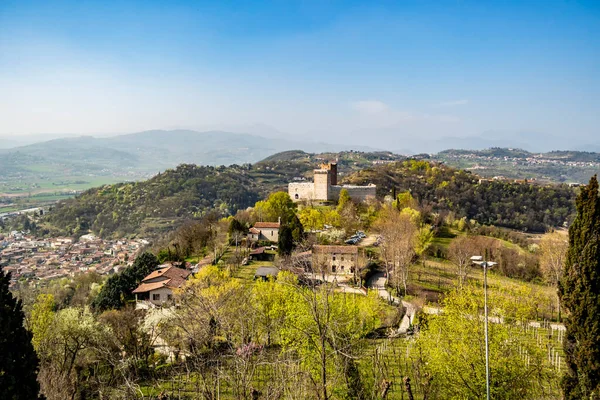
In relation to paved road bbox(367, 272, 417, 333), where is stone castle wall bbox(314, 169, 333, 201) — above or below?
above

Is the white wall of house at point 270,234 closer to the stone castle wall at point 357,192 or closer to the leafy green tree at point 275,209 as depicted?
the leafy green tree at point 275,209

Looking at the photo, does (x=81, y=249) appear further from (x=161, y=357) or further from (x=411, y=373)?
(x=411, y=373)

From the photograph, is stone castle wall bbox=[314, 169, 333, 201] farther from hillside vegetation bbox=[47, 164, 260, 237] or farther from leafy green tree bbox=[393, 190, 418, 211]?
hillside vegetation bbox=[47, 164, 260, 237]

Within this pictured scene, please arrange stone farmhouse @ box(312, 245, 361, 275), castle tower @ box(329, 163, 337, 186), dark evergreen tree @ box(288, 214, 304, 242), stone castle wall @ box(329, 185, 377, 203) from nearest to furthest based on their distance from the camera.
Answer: stone farmhouse @ box(312, 245, 361, 275) → dark evergreen tree @ box(288, 214, 304, 242) → stone castle wall @ box(329, 185, 377, 203) → castle tower @ box(329, 163, 337, 186)

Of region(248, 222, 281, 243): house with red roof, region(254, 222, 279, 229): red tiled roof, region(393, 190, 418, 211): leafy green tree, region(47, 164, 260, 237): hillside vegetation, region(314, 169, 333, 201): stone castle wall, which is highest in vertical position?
region(314, 169, 333, 201): stone castle wall

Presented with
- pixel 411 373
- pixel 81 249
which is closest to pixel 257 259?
pixel 411 373

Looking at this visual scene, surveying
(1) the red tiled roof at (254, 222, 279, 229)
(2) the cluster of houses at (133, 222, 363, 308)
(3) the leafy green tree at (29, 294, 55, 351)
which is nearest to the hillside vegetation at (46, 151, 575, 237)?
(1) the red tiled roof at (254, 222, 279, 229)

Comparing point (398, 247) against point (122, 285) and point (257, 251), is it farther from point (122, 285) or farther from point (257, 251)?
point (122, 285)

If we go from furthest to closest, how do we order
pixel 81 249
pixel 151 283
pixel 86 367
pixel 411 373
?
1. pixel 81 249
2. pixel 151 283
3. pixel 86 367
4. pixel 411 373
